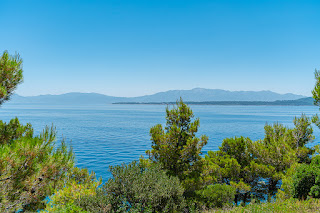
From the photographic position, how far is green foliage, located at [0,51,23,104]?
312 inches

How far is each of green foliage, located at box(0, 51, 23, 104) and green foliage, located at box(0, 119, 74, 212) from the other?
6.50 ft

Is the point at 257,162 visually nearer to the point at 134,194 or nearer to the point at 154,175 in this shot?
the point at 154,175

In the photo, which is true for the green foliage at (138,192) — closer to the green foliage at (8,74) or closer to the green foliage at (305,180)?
the green foliage at (8,74)

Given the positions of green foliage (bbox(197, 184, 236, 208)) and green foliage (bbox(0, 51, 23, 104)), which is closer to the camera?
green foliage (bbox(0, 51, 23, 104))

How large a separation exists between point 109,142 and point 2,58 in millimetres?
43722

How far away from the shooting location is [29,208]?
8945 millimetres

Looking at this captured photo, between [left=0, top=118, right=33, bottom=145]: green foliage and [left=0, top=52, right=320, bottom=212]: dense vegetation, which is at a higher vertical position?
[left=0, top=118, right=33, bottom=145]: green foliage

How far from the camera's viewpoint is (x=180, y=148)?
53.6 ft

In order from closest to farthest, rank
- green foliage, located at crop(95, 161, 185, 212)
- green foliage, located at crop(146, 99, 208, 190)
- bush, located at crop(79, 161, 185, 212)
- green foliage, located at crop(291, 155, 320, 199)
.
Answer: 1. bush, located at crop(79, 161, 185, 212)
2. green foliage, located at crop(95, 161, 185, 212)
3. green foliage, located at crop(291, 155, 320, 199)
4. green foliage, located at crop(146, 99, 208, 190)

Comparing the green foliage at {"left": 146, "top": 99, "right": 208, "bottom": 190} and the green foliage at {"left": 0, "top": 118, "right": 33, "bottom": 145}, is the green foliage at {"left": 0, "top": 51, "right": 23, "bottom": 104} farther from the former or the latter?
the green foliage at {"left": 146, "top": 99, "right": 208, "bottom": 190}

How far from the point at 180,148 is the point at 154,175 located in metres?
5.54

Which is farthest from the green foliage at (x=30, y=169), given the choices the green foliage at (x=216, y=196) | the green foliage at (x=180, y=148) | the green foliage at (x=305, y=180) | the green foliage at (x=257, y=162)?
the green foliage at (x=305, y=180)

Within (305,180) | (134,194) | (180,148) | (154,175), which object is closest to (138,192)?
(134,194)

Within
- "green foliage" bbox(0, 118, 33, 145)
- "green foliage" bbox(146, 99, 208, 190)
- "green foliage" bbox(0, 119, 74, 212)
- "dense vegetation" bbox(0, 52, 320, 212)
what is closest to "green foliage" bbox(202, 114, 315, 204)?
"dense vegetation" bbox(0, 52, 320, 212)
